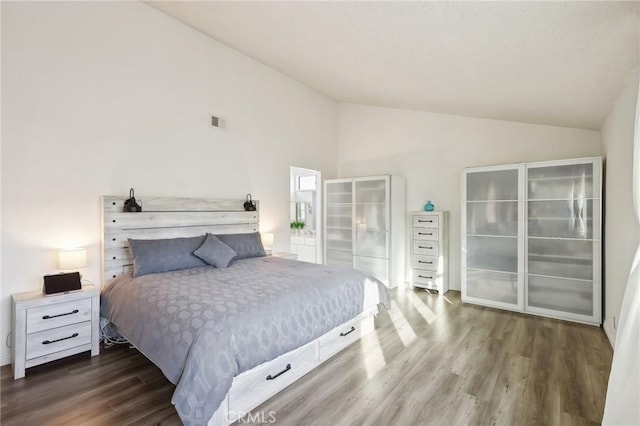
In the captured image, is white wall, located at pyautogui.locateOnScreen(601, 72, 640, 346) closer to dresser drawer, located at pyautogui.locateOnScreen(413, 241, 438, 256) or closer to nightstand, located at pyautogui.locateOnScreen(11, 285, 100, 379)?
dresser drawer, located at pyautogui.locateOnScreen(413, 241, 438, 256)

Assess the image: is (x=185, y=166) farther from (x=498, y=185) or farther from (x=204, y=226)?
(x=498, y=185)

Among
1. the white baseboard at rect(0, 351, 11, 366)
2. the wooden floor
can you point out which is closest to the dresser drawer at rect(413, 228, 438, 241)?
the wooden floor

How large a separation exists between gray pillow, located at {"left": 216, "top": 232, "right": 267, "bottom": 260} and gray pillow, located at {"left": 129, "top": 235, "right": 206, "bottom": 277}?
44 centimetres

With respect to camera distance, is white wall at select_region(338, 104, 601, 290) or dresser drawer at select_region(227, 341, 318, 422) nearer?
dresser drawer at select_region(227, 341, 318, 422)

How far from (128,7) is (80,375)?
11.5 feet

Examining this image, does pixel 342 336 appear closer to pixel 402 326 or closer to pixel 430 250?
pixel 402 326

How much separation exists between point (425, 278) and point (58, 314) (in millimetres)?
4484

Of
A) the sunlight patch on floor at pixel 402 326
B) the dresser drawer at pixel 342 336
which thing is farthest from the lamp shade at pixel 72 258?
the sunlight patch on floor at pixel 402 326

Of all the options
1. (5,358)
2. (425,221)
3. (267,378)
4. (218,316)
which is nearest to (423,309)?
(425,221)

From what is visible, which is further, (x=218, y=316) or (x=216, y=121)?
(x=216, y=121)

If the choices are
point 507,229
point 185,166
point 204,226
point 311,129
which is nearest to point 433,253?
point 507,229

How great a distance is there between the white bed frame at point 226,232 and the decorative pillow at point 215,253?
0.45m

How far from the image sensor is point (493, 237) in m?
4.05

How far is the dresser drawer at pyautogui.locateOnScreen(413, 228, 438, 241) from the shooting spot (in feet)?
15.6
